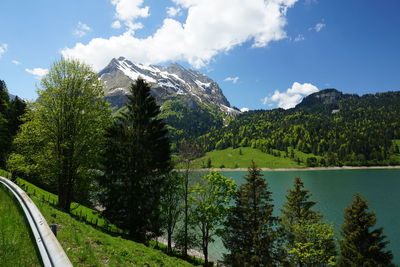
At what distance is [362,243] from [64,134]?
1395 inches

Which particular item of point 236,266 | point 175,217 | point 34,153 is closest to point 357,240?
point 236,266

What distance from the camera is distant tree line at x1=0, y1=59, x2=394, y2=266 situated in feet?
78.1

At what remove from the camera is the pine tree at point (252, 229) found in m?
25.7

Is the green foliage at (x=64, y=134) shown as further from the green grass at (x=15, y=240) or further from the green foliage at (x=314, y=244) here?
the green foliage at (x=314, y=244)

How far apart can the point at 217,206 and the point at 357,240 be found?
53.4 ft

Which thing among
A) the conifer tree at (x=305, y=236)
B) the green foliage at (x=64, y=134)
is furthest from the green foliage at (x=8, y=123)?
the conifer tree at (x=305, y=236)

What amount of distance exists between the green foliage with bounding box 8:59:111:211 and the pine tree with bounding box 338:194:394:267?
98.8 feet

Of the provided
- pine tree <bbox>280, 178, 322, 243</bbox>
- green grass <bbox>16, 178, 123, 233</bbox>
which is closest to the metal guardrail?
green grass <bbox>16, 178, 123, 233</bbox>

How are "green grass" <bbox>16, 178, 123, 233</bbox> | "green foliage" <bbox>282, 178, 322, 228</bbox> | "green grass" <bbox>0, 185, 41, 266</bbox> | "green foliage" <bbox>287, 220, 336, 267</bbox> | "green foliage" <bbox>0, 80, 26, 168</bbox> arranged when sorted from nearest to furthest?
"green grass" <bbox>0, 185, 41, 266</bbox>, "green grass" <bbox>16, 178, 123, 233</bbox>, "green foliage" <bbox>287, 220, 336, 267</bbox>, "green foliage" <bbox>282, 178, 322, 228</bbox>, "green foliage" <bbox>0, 80, 26, 168</bbox>

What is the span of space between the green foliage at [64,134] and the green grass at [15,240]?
631 inches

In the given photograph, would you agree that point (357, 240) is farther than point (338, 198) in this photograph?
No

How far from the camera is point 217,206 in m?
29.1

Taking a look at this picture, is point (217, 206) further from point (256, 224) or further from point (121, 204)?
point (121, 204)

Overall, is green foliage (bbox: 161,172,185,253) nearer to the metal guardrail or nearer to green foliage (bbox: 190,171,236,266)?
green foliage (bbox: 190,171,236,266)
